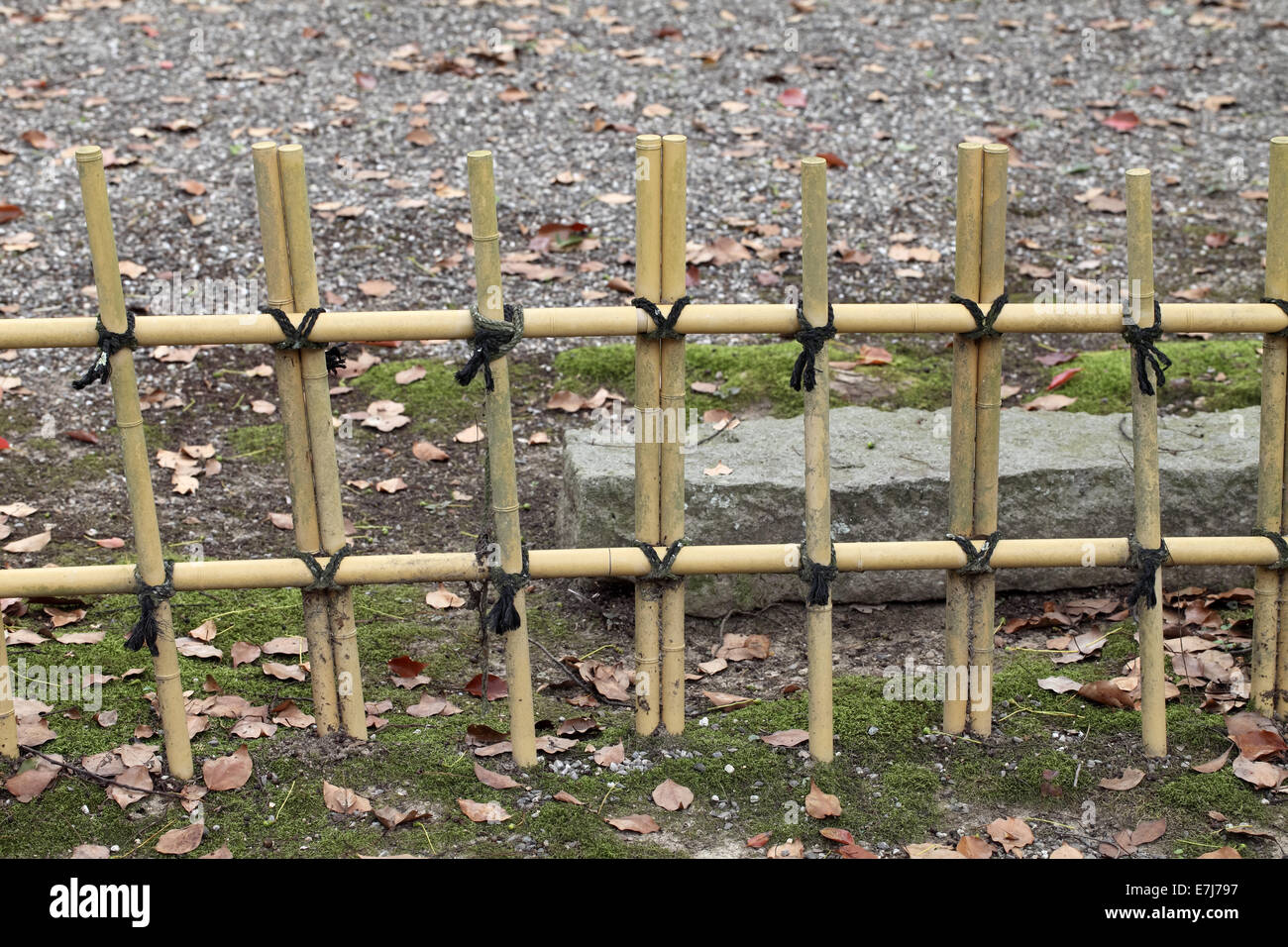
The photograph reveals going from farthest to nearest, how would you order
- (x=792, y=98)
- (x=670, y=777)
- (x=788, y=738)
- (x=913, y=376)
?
(x=792, y=98)
(x=913, y=376)
(x=788, y=738)
(x=670, y=777)

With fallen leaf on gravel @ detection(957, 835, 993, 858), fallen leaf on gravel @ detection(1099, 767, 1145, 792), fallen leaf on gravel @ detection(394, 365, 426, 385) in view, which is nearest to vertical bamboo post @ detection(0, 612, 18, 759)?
fallen leaf on gravel @ detection(394, 365, 426, 385)

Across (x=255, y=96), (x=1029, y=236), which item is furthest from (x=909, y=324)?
(x=255, y=96)

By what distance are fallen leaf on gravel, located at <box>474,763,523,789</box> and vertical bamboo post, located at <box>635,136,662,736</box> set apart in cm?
37

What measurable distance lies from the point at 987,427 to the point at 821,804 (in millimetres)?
1012

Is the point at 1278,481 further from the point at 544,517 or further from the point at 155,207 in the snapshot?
the point at 155,207

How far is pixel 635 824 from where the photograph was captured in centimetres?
299

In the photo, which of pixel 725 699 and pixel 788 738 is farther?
pixel 725 699

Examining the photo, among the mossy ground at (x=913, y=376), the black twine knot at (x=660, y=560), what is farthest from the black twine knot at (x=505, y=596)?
the mossy ground at (x=913, y=376)

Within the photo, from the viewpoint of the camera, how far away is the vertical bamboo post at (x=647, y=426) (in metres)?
2.92

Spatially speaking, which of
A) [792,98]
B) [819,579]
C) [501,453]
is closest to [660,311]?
[501,453]

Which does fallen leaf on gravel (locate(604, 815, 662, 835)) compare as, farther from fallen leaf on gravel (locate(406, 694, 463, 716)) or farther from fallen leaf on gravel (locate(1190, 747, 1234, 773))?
fallen leaf on gravel (locate(1190, 747, 1234, 773))

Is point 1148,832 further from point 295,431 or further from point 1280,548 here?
point 295,431

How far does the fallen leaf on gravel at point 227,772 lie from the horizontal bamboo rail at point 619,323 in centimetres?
104

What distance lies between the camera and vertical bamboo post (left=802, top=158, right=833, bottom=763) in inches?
115
